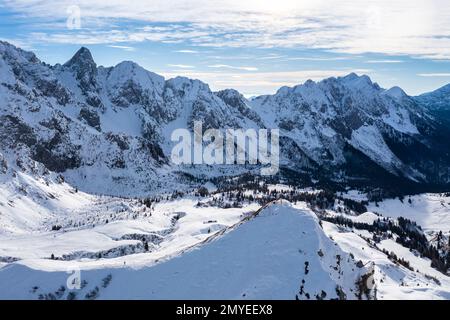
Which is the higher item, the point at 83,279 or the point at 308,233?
the point at 308,233

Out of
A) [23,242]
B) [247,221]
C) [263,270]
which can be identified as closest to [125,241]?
[23,242]

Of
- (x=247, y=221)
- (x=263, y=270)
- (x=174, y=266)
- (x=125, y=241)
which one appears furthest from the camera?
(x=125, y=241)

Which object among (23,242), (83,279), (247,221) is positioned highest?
(247,221)
